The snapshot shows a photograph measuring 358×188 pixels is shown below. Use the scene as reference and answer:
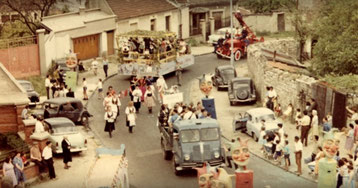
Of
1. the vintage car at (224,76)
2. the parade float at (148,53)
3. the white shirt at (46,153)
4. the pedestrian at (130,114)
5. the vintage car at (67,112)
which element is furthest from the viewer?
the parade float at (148,53)

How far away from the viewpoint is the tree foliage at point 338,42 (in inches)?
1538

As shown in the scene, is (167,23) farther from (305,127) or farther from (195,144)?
(195,144)

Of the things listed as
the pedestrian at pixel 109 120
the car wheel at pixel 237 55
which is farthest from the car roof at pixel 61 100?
the car wheel at pixel 237 55

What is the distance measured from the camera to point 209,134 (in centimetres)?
2727

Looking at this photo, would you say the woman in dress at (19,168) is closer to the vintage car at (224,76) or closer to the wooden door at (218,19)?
the vintage car at (224,76)

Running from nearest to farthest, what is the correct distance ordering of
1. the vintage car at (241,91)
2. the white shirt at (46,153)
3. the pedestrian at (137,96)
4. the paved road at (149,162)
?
the paved road at (149,162), the white shirt at (46,153), the pedestrian at (137,96), the vintage car at (241,91)

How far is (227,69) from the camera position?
43.0 meters

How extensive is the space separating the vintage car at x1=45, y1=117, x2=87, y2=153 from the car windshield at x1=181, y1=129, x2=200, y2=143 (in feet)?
16.1

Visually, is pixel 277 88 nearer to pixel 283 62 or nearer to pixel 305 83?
pixel 305 83

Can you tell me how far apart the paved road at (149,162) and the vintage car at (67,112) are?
738 millimetres

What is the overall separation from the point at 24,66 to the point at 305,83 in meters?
19.0

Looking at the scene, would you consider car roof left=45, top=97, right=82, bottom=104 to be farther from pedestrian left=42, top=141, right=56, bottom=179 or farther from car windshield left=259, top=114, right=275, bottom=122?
car windshield left=259, top=114, right=275, bottom=122

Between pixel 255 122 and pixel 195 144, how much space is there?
544cm

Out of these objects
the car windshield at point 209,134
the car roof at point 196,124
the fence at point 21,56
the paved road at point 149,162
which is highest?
the fence at point 21,56
